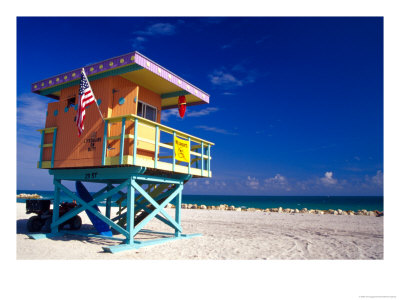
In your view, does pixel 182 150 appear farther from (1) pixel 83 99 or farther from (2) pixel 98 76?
(2) pixel 98 76

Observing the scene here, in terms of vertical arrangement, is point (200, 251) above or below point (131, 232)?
below

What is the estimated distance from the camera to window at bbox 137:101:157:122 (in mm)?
10557

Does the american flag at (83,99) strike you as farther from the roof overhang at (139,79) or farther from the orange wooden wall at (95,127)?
the roof overhang at (139,79)

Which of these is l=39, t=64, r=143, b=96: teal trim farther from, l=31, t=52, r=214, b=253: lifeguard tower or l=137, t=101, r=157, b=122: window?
l=137, t=101, r=157, b=122: window

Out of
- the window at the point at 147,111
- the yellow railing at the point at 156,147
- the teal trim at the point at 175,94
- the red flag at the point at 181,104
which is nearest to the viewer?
the yellow railing at the point at 156,147

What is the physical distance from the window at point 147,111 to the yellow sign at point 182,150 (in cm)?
160

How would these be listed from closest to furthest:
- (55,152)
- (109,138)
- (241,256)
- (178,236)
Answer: (241,256) → (109,138) → (55,152) → (178,236)

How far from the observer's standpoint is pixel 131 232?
881 cm

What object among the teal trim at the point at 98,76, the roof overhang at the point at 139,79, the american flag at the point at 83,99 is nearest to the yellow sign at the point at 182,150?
the roof overhang at the point at 139,79

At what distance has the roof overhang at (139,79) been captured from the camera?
891 cm

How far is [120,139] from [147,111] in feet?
7.70
